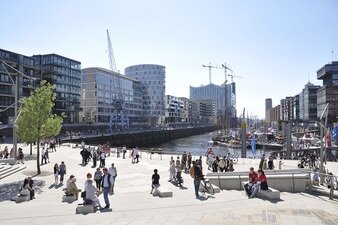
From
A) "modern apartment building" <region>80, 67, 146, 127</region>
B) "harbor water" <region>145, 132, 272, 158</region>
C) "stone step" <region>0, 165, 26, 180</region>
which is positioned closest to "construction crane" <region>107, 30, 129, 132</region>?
"modern apartment building" <region>80, 67, 146, 127</region>

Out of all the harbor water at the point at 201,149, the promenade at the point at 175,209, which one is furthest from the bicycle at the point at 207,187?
the harbor water at the point at 201,149

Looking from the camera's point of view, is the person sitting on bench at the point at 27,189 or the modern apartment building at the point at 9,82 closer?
the person sitting on bench at the point at 27,189

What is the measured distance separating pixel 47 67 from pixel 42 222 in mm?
98862

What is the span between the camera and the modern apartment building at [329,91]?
11206cm

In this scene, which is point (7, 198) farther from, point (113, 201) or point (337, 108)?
point (337, 108)

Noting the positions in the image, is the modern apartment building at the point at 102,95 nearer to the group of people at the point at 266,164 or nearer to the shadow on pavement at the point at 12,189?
the group of people at the point at 266,164

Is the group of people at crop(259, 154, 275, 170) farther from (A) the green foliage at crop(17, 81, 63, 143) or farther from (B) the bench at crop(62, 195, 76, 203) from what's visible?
(A) the green foliage at crop(17, 81, 63, 143)

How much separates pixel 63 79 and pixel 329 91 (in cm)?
8655

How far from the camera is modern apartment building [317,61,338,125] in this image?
11206cm

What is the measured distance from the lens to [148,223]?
10.8 metres

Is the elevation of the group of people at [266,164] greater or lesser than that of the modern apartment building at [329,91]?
lesser

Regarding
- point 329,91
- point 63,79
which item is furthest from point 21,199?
point 329,91

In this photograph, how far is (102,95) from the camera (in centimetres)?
14175

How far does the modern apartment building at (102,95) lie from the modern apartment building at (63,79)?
1386 centimetres
